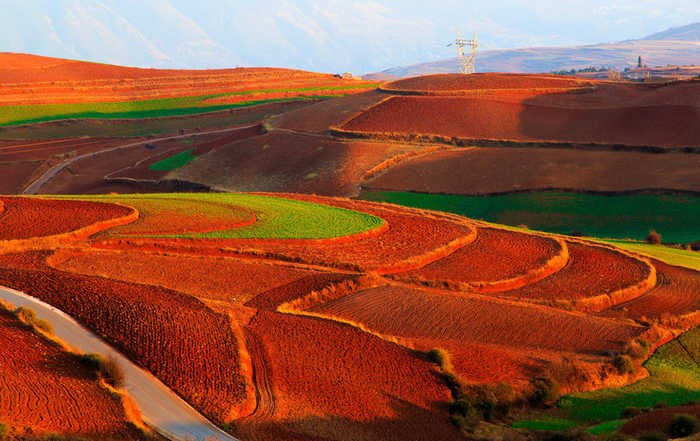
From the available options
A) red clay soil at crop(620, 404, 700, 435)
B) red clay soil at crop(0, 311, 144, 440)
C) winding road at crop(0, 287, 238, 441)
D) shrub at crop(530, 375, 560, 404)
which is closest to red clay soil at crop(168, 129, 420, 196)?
shrub at crop(530, 375, 560, 404)

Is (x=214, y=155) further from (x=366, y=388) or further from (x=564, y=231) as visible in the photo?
(x=366, y=388)

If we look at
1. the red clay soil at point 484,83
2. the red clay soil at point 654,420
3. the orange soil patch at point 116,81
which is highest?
the orange soil patch at point 116,81

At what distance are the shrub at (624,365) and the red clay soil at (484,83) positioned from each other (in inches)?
2354

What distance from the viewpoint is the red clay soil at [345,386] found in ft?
57.4

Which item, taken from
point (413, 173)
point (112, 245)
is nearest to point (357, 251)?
point (112, 245)

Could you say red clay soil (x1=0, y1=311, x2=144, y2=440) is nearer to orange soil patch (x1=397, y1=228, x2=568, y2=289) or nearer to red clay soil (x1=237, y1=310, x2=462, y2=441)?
red clay soil (x1=237, y1=310, x2=462, y2=441)

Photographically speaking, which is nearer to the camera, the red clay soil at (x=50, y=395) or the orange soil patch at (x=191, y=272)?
the red clay soil at (x=50, y=395)

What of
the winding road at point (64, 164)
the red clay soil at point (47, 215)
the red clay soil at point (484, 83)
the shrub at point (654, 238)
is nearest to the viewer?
the red clay soil at point (47, 215)

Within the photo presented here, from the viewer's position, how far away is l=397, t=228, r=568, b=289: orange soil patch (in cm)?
3175

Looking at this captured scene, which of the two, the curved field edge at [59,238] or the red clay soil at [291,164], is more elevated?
the curved field edge at [59,238]

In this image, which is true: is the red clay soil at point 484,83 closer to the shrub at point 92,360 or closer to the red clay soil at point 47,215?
the red clay soil at point 47,215

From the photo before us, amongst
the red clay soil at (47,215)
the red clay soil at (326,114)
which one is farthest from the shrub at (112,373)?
the red clay soil at (326,114)

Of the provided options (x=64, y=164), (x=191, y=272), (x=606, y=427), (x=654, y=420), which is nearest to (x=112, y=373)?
(x=191, y=272)

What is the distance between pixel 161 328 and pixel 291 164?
48472 mm
